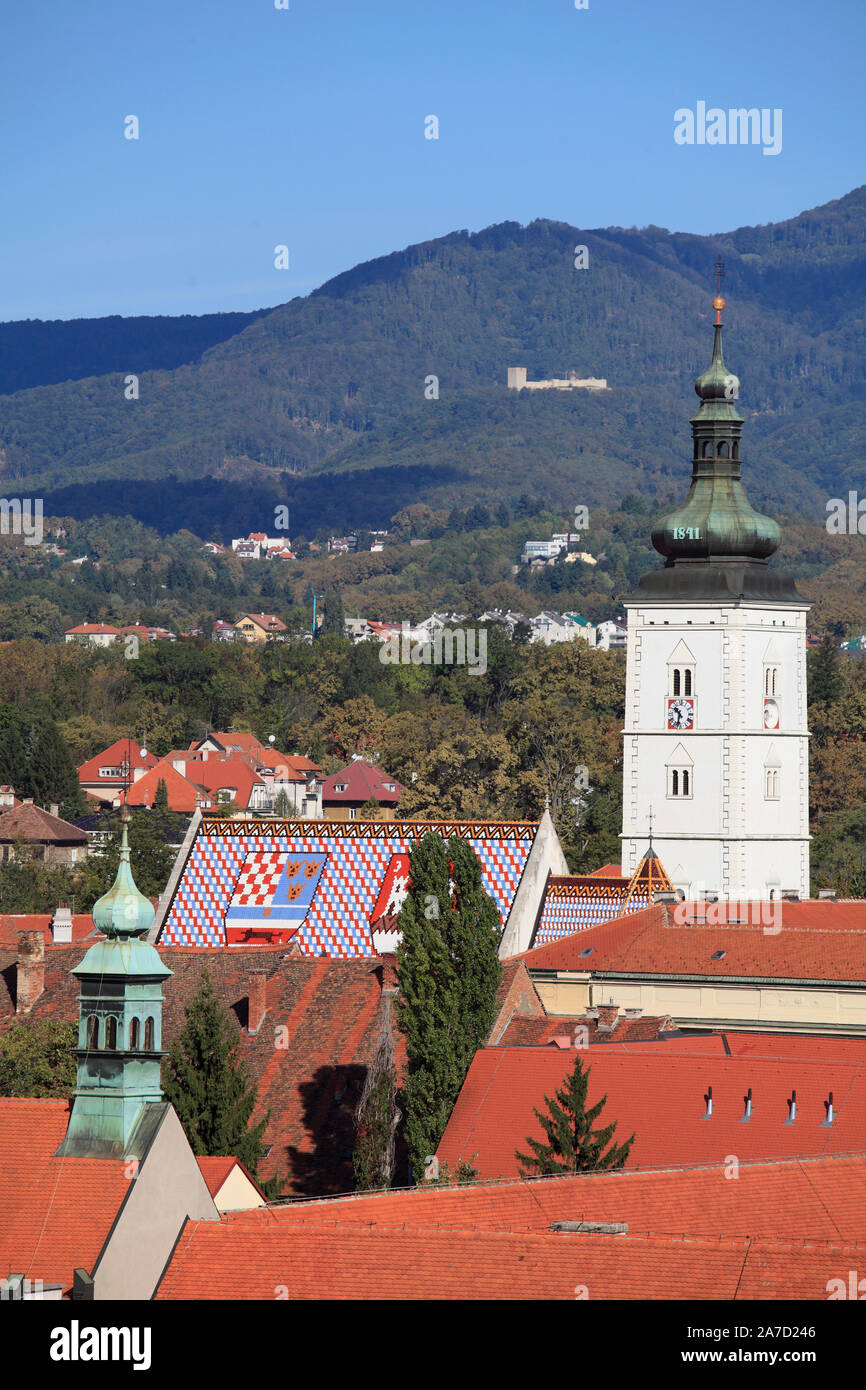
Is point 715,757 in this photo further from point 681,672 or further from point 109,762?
point 109,762

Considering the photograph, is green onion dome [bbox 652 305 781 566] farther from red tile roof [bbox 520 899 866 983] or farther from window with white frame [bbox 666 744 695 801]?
red tile roof [bbox 520 899 866 983]

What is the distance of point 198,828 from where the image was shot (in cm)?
6612

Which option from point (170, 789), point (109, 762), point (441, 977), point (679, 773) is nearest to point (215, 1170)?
point (441, 977)

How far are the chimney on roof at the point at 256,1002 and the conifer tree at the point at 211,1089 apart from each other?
8095mm

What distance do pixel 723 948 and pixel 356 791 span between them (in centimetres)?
8574

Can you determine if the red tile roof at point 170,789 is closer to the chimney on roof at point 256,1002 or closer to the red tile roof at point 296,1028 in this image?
the red tile roof at point 296,1028

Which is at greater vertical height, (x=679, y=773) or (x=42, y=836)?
(x=42, y=836)

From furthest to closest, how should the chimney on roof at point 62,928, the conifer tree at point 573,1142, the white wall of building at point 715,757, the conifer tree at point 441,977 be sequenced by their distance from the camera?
1. the white wall of building at point 715,757
2. the chimney on roof at point 62,928
3. the conifer tree at point 441,977
4. the conifer tree at point 573,1142

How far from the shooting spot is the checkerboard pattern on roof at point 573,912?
6538 centimetres

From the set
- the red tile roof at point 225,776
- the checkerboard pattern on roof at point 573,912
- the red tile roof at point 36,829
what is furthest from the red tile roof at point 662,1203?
the red tile roof at point 225,776

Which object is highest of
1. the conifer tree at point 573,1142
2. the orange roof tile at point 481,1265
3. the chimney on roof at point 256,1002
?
the chimney on roof at point 256,1002

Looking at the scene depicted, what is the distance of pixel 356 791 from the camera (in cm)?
14900

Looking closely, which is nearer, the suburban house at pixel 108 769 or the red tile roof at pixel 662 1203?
the red tile roof at pixel 662 1203
